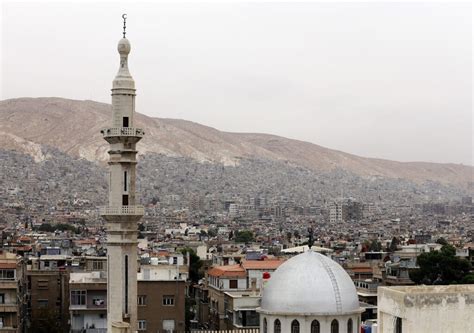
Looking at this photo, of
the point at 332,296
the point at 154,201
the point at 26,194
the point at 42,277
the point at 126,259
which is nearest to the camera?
the point at 332,296

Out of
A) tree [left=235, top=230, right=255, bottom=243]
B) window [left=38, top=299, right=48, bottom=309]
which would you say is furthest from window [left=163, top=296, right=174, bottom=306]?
tree [left=235, top=230, right=255, bottom=243]

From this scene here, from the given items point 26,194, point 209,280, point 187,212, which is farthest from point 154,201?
point 209,280

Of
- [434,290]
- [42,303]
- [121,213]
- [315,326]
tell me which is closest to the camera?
[434,290]

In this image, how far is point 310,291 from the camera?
18594 millimetres

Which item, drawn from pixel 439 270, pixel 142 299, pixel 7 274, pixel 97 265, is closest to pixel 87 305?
pixel 142 299

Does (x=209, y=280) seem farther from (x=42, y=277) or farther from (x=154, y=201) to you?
(x=154, y=201)

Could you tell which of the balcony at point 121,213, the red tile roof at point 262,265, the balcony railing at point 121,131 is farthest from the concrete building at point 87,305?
the balcony railing at point 121,131

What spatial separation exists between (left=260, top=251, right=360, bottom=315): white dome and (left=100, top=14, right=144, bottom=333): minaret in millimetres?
6363

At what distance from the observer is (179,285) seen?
3591 centimetres

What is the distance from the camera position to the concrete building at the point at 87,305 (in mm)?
35250

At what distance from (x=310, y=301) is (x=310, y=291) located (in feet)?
0.66

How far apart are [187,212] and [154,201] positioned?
47.9 feet

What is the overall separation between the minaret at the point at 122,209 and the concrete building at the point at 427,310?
1196cm

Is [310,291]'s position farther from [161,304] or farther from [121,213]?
[161,304]
